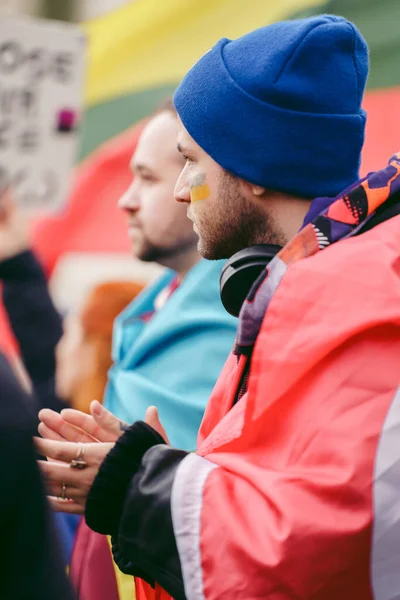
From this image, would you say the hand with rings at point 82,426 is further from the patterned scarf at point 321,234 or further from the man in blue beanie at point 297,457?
the patterned scarf at point 321,234

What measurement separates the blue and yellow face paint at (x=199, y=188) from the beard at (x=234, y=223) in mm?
25

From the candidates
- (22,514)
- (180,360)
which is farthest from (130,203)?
(22,514)

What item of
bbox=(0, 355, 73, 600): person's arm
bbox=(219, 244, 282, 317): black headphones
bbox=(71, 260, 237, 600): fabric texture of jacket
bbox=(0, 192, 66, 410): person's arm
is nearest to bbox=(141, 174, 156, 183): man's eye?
bbox=(71, 260, 237, 600): fabric texture of jacket

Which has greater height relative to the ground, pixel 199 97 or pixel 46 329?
pixel 199 97

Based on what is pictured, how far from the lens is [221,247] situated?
196 cm

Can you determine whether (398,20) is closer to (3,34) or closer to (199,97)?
(3,34)

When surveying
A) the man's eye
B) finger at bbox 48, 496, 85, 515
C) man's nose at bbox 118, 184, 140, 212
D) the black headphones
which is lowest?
man's nose at bbox 118, 184, 140, 212

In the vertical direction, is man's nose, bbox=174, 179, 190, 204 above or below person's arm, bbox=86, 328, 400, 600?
above

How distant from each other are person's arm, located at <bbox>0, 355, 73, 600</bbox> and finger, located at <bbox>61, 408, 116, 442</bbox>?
480 mm

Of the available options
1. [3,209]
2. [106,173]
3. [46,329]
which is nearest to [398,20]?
[106,173]

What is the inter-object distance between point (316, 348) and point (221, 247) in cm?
54

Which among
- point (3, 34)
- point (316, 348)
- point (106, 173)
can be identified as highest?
point (316, 348)

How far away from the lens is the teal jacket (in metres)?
2.82

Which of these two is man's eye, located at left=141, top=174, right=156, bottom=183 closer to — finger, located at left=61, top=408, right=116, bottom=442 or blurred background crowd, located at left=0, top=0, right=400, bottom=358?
finger, located at left=61, top=408, right=116, bottom=442
